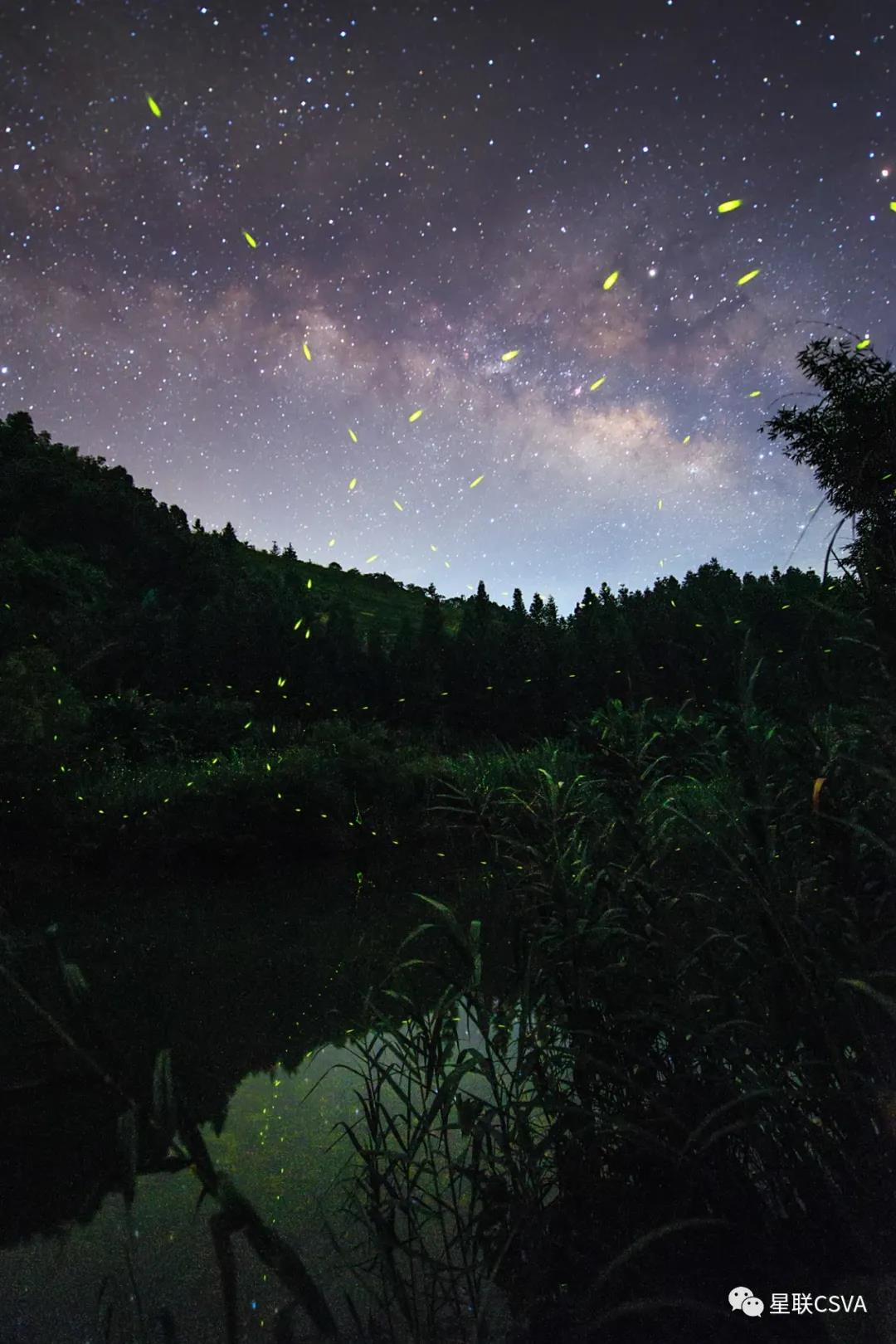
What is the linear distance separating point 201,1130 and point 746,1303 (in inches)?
115

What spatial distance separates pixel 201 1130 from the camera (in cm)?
381

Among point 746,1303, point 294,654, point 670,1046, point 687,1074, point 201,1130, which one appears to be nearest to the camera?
point 746,1303

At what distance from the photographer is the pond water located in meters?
2.47

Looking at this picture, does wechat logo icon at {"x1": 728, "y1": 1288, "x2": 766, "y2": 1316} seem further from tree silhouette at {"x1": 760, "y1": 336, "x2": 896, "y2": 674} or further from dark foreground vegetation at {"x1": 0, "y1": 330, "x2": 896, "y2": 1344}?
tree silhouette at {"x1": 760, "y1": 336, "x2": 896, "y2": 674}

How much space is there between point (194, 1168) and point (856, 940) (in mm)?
2059

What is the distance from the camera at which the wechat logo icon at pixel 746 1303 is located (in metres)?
1.89

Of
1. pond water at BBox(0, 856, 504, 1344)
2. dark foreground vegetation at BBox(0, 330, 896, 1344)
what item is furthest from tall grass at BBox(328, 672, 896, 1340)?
pond water at BBox(0, 856, 504, 1344)

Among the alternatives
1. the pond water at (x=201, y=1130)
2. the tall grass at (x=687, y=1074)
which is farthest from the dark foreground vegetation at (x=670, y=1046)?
the pond water at (x=201, y=1130)

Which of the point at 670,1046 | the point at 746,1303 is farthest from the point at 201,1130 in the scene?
the point at 746,1303

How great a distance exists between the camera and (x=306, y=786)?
1356 cm

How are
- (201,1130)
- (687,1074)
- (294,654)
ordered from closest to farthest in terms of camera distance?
(687,1074) < (201,1130) < (294,654)

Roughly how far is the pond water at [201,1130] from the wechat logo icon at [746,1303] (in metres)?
1.31

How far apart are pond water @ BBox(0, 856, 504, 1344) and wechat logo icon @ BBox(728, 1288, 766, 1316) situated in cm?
131

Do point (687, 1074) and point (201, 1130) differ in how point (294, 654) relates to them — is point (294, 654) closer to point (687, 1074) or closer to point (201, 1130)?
point (201, 1130)
